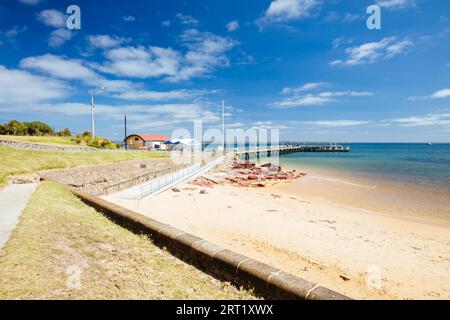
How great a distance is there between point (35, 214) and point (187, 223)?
18.6 ft

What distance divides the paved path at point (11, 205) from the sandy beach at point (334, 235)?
4.61 meters

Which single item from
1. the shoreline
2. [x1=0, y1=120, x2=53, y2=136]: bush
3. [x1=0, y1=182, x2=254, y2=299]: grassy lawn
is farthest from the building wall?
[x1=0, y1=182, x2=254, y2=299]: grassy lawn

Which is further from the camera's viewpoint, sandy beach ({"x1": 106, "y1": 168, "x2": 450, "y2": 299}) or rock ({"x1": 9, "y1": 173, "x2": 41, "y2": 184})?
rock ({"x1": 9, "y1": 173, "x2": 41, "y2": 184})

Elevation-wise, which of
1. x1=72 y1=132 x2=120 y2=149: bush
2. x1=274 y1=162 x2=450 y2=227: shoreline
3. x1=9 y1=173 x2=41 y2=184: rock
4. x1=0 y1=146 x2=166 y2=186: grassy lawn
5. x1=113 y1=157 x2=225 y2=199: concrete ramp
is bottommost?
x1=274 y1=162 x2=450 y2=227: shoreline

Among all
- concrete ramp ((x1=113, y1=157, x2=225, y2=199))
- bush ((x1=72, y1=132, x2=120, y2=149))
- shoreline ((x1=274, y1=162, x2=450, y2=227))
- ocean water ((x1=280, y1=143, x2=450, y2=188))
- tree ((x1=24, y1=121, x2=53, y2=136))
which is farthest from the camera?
tree ((x1=24, y1=121, x2=53, y2=136))

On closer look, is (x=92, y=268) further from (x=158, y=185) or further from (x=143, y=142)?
(x=143, y=142)

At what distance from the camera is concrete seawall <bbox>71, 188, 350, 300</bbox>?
354cm

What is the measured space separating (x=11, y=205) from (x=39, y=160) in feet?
39.2

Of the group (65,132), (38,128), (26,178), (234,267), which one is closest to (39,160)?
(26,178)

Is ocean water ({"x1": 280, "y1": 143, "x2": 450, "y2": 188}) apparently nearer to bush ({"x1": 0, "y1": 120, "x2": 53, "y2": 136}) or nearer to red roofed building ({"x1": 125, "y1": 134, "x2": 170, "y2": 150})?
red roofed building ({"x1": 125, "y1": 134, "x2": 170, "y2": 150})

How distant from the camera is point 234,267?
427 cm

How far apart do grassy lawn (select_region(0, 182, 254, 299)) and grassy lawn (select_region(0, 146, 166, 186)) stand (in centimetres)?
1058

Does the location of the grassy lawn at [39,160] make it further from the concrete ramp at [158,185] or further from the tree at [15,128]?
the tree at [15,128]
